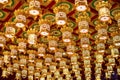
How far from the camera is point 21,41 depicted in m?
9.28

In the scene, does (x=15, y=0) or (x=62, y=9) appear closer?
(x=62, y=9)

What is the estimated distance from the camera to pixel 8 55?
10695 millimetres

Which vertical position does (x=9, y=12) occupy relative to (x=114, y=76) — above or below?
above

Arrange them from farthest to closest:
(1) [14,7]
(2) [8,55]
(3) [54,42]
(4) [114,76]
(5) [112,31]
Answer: (4) [114,76] → (2) [8,55] → (5) [112,31] → (3) [54,42] → (1) [14,7]

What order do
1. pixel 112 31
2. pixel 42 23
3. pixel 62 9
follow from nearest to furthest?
pixel 62 9 → pixel 42 23 → pixel 112 31

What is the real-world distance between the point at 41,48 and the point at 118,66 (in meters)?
5.44

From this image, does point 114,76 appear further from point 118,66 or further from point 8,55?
point 8,55

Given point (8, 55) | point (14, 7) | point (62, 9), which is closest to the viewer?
point (62, 9)

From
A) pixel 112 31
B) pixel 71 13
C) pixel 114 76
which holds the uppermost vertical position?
pixel 71 13

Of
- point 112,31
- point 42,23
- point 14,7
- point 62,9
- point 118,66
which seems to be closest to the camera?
point 62,9

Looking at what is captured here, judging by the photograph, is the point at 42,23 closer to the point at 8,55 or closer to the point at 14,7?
the point at 14,7

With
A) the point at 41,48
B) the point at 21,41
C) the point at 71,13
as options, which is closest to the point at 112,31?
the point at 71,13

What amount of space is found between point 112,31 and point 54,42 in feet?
8.87

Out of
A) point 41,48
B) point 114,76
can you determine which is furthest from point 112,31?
point 114,76
